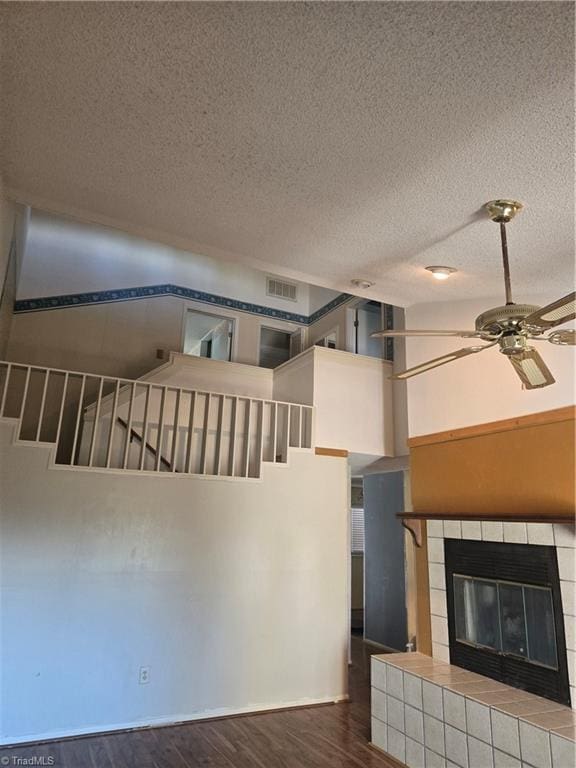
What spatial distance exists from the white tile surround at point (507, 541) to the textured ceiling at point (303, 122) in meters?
1.80

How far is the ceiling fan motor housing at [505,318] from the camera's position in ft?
7.58

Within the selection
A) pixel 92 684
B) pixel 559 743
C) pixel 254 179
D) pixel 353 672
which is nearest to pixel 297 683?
pixel 353 672

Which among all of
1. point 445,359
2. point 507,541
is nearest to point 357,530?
point 507,541

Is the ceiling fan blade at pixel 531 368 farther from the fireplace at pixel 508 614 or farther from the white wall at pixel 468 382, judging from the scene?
the fireplace at pixel 508 614

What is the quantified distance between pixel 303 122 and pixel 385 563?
5.68 metres

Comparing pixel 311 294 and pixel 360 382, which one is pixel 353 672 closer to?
pixel 360 382

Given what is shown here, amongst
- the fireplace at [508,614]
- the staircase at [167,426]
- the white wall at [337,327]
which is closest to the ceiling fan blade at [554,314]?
the fireplace at [508,614]

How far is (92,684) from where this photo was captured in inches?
149

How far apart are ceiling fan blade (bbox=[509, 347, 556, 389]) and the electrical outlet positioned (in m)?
3.67

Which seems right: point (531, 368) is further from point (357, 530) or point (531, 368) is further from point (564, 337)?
point (357, 530)

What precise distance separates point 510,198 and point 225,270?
19.0 feet

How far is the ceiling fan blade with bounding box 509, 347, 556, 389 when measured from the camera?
2.50 metres

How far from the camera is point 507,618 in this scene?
3.30 m

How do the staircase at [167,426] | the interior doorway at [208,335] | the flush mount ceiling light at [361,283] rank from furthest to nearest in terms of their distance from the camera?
1. the interior doorway at [208,335]
2. the staircase at [167,426]
3. the flush mount ceiling light at [361,283]
